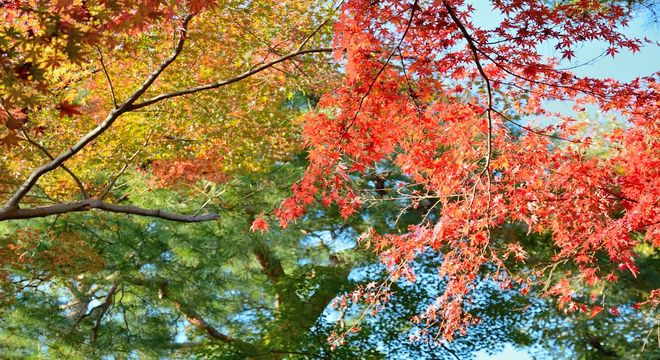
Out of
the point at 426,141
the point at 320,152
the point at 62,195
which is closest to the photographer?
the point at 320,152

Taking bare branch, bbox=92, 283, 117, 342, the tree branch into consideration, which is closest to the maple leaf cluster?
the tree branch

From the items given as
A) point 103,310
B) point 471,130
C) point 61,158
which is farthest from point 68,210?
point 103,310

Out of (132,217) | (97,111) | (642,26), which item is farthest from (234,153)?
(642,26)

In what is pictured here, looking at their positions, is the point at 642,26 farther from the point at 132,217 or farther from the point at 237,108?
the point at 132,217

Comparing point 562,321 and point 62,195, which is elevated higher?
point 62,195

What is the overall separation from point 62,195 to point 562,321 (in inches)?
269

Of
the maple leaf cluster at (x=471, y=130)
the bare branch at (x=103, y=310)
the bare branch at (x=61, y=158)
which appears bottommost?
the maple leaf cluster at (x=471, y=130)

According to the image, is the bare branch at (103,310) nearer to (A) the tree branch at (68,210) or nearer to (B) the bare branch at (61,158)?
(A) the tree branch at (68,210)

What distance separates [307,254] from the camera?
1122 cm

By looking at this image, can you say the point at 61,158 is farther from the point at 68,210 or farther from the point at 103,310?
the point at 103,310

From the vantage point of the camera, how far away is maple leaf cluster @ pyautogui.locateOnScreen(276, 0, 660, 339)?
4.14 metres

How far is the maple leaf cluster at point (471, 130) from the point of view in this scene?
4.14 m

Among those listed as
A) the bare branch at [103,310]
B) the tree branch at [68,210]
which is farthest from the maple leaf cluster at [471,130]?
the bare branch at [103,310]

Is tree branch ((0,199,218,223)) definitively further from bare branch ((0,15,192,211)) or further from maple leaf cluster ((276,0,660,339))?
maple leaf cluster ((276,0,660,339))
